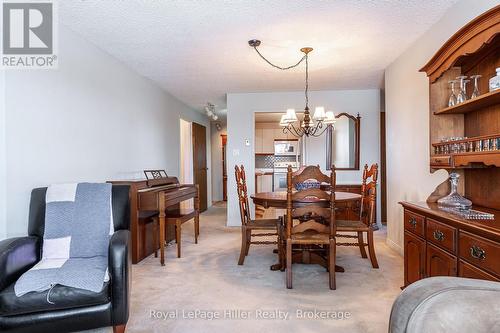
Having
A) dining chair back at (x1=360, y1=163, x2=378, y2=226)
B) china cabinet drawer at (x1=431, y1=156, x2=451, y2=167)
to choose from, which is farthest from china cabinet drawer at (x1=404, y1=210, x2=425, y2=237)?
dining chair back at (x1=360, y1=163, x2=378, y2=226)

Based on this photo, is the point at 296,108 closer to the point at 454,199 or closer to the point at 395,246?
A: the point at 395,246

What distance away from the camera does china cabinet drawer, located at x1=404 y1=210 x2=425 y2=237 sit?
2.02 meters

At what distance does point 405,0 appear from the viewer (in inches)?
89.7

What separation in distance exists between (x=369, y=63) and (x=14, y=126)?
12.0ft

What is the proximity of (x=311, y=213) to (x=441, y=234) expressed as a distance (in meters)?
0.98

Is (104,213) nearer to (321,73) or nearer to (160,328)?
(160,328)

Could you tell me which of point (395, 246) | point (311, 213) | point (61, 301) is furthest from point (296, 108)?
point (61, 301)

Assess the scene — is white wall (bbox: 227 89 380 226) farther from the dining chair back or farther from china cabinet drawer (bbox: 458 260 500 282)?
china cabinet drawer (bbox: 458 260 500 282)

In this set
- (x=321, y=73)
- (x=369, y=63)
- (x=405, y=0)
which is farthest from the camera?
(x=321, y=73)

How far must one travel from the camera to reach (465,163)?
1822 millimetres

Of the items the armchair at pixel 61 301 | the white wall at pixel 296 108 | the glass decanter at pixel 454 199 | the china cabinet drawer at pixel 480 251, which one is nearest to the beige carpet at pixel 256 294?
the armchair at pixel 61 301

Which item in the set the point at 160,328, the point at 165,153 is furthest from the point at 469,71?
the point at 165,153

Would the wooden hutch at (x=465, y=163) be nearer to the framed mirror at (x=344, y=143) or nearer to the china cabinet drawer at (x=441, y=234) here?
the china cabinet drawer at (x=441, y=234)

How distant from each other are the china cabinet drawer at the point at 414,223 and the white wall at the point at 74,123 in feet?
9.19
